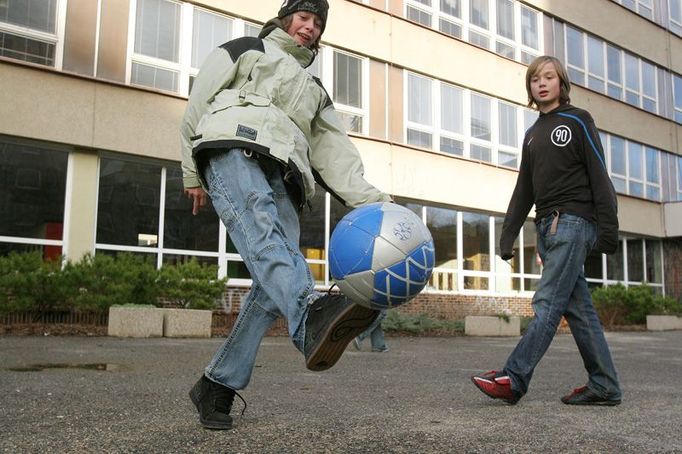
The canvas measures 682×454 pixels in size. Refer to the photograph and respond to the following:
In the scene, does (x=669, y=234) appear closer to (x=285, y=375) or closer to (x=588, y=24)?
(x=588, y=24)

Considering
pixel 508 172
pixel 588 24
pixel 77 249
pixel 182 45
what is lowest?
pixel 77 249

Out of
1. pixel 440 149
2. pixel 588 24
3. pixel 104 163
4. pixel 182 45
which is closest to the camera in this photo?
pixel 104 163

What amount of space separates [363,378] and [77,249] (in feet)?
32.0

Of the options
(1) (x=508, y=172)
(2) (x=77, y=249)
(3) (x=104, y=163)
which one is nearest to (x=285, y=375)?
(2) (x=77, y=249)

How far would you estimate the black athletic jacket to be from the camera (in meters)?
4.14

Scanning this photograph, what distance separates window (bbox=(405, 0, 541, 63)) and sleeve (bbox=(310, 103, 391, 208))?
17.4m

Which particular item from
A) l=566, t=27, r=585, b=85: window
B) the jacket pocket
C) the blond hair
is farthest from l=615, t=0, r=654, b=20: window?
the jacket pocket

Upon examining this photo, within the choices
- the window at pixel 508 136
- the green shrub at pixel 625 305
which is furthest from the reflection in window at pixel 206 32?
the green shrub at pixel 625 305

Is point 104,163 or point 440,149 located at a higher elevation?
point 440,149

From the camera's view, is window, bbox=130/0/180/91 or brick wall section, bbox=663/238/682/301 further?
brick wall section, bbox=663/238/682/301

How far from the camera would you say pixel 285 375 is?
5840mm

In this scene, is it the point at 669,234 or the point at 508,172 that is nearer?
the point at 508,172

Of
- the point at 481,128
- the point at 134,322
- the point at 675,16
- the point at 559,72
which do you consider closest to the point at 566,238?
the point at 559,72

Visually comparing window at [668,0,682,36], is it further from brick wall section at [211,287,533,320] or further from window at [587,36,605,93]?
brick wall section at [211,287,533,320]
